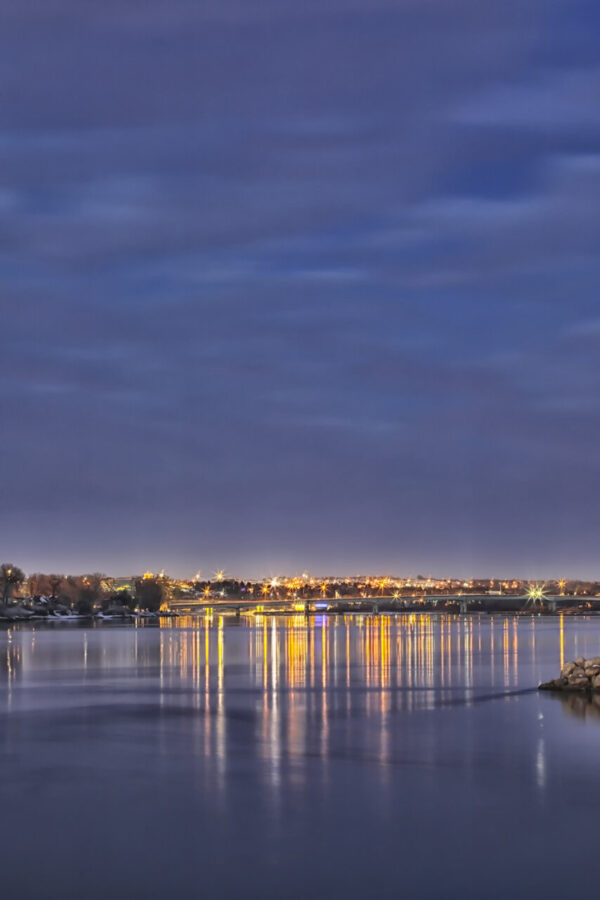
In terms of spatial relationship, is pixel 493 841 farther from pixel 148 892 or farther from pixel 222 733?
pixel 222 733

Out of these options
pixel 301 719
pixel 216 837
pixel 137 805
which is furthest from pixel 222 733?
pixel 216 837

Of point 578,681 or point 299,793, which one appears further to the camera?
point 578,681

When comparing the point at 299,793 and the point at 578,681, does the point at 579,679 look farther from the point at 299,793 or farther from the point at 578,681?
the point at 299,793

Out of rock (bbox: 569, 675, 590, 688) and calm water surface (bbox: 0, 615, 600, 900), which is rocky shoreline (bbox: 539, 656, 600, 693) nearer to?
rock (bbox: 569, 675, 590, 688)

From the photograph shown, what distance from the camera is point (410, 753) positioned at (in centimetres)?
2702

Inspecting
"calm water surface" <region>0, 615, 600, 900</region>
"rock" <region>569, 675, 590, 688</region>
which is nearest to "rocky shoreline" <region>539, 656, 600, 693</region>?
"rock" <region>569, 675, 590, 688</region>

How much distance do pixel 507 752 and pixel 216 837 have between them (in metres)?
11.1

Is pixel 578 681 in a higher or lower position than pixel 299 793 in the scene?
lower

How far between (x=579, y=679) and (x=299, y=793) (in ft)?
76.7

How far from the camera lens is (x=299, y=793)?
21625mm

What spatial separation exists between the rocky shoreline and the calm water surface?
149cm

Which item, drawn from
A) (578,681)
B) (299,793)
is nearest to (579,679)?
(578,681)

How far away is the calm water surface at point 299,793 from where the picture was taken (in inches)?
627

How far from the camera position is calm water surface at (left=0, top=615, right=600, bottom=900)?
52.3ft
